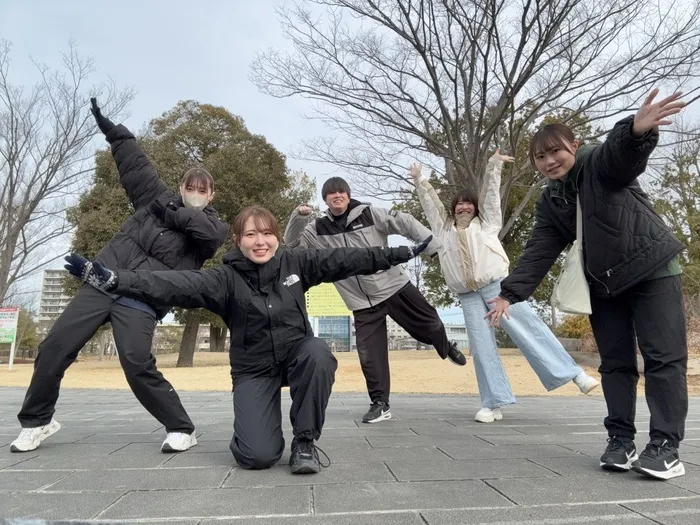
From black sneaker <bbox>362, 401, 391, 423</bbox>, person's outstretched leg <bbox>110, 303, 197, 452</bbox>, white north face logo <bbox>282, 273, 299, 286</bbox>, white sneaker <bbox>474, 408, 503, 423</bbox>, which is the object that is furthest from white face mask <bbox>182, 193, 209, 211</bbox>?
white sneaker <bbox>474, 408, 503, 423</bbox>

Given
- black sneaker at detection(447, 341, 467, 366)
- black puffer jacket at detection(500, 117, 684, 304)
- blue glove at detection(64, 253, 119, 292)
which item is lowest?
black sneaker at detection(447, 341, 467, 366)

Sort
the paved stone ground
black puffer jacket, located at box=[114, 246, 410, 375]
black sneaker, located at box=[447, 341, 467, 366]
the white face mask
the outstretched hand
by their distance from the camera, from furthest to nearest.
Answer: black sneaker, located at box=[447, 341, 467, 366]
the white face mask
black puffer jacket, located at box=[114, 246, 410, 375]
the outstretched hand
the paved stone ground

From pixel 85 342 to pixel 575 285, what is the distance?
2.60m

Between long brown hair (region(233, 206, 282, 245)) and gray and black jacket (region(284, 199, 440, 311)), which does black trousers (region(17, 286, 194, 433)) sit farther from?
gray and black jacket (region(284, 199, 440, 311))

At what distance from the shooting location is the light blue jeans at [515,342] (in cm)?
377

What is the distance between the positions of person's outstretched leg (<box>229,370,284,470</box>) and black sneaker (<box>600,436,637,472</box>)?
4.92ft

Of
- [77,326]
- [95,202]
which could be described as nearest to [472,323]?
[77,326]

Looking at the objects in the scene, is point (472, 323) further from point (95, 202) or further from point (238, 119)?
point (238, 119)

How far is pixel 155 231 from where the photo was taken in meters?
3.07

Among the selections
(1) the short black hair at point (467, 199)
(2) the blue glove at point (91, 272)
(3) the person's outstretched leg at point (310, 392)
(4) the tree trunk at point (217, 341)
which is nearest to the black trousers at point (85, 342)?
(2) the blue glove at point (91, 272)

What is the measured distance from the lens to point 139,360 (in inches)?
110

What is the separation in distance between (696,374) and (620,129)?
10763 mm

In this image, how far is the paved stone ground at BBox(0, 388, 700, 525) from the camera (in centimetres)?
170

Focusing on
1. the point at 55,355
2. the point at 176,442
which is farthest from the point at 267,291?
the point at 55,355
